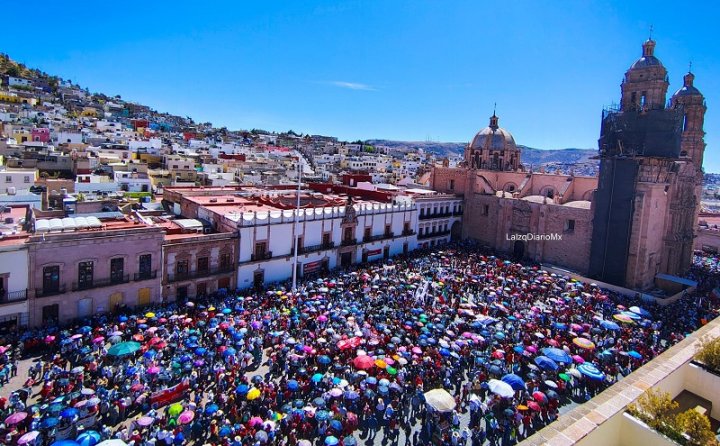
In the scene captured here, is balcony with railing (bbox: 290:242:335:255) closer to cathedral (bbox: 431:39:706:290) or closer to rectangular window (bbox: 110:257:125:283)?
rectangular window (bbox: 110:257:125:283)

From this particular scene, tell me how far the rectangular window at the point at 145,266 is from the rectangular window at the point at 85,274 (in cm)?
238

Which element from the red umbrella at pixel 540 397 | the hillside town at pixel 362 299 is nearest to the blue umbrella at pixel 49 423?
the hillside town at pixel 362 299

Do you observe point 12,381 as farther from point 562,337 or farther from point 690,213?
point 690,213

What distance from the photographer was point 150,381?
16.7m

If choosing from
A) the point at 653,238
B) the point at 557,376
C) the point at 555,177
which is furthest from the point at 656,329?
the point at 555,177

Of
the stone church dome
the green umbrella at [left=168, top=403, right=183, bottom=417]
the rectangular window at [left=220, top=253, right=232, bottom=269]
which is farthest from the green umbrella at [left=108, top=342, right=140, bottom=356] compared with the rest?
the stone church dome

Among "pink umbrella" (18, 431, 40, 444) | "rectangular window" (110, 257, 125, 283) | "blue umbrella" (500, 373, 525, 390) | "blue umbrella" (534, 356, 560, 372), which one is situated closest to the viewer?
"pink umbrella" (18, 431, 40, 444)

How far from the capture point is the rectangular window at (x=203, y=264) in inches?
1093

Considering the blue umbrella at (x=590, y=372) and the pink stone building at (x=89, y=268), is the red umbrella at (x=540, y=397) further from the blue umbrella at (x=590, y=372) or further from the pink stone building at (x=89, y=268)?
the pink stone building at (x=89, y=268)

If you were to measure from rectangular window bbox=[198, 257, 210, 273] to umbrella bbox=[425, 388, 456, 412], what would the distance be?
1761 cm

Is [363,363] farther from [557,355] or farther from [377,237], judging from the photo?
[377,237]

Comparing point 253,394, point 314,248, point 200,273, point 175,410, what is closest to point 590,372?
point 253,394

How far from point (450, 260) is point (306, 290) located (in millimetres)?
15265

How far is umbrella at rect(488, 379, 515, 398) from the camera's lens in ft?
52.4
